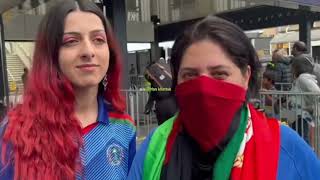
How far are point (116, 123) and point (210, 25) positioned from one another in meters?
0.65

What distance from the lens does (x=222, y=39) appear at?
54.2 inches

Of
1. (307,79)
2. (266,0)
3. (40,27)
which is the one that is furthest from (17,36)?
(40,27)

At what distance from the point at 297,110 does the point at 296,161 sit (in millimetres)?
4338

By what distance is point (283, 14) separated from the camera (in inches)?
658

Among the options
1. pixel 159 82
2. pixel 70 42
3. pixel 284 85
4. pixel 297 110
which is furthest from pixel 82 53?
pixel 284 85

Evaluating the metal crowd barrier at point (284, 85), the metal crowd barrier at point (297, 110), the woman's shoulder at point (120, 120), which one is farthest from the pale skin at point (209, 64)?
the metal crowd barrier at point (284, 85)

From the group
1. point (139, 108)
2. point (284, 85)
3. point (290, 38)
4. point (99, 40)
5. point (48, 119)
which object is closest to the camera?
point (48, 119)

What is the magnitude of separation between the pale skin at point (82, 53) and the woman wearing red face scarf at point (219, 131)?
38cm

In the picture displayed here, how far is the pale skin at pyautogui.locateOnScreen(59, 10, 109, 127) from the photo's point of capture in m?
1.65

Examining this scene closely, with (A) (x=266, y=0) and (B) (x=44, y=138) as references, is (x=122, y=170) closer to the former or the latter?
(B) (x=44, y=138)

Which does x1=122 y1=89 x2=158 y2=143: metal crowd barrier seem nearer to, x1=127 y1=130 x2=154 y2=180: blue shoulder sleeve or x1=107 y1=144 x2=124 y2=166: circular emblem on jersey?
x1=107 y1=144 x2=124 y2=166: circular emblem on jersey

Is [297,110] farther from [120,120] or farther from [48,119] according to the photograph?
[48,119]

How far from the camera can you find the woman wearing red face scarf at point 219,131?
1.31 m

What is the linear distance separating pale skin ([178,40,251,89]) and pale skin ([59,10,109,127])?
413 millimetres
